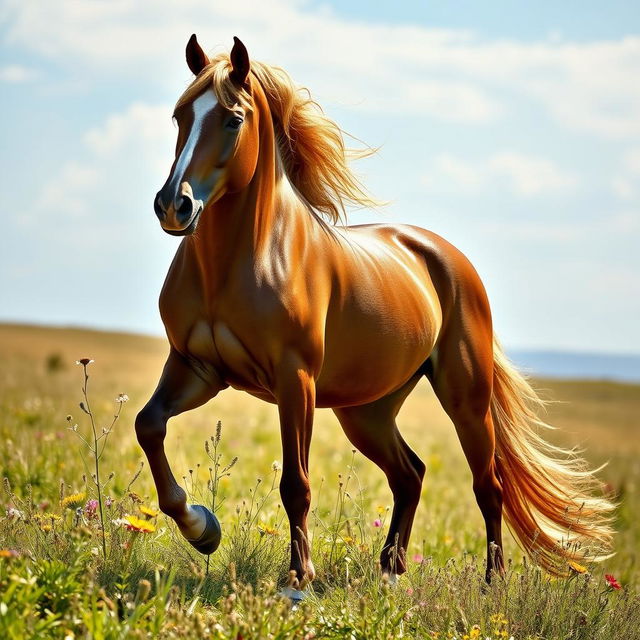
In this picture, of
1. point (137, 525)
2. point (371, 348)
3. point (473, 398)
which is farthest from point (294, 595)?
point (473, 398)

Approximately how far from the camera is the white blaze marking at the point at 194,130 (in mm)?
4402

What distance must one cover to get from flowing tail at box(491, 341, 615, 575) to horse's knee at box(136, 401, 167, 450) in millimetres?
2556

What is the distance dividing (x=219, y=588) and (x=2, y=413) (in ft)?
20.0

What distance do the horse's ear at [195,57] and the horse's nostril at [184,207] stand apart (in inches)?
34.1

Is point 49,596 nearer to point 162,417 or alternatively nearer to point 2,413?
point 162,417

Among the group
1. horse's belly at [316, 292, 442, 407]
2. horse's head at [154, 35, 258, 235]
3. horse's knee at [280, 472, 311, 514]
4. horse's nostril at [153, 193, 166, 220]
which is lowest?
horse's knee at [280, 472, 311, 514]

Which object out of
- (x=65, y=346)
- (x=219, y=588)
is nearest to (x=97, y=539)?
(x=219, y=588)

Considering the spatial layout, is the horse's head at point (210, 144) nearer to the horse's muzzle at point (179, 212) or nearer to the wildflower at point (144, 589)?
the horse's muzzle at point (179, 212)

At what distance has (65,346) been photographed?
3988 cm

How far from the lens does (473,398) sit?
19.9ft

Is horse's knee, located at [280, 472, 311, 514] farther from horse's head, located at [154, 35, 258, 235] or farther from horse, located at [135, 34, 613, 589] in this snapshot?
horse's head, located at [154, 35, 258, 235]

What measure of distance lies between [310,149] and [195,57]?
2.90ft

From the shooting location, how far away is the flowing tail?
6.37 m

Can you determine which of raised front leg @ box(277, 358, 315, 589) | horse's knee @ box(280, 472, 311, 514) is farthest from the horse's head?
horse's knee @ box(280, 472, 311, 514)
